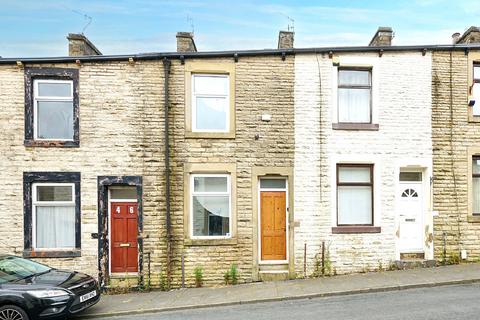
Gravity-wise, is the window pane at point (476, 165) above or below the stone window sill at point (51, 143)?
below

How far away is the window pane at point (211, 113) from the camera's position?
36.8 ft

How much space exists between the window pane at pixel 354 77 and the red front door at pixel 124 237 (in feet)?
22.6

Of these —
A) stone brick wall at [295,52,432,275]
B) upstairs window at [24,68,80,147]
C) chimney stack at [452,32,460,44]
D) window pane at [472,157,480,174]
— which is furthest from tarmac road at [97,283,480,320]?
chimney stack at [452,32,460,44]

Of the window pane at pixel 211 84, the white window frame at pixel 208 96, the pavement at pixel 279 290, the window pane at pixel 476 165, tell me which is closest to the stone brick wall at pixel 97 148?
the white window frame at pixel 208 96

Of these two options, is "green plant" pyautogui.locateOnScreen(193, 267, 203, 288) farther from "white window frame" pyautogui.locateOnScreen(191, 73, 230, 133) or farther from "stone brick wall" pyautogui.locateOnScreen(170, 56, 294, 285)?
"white window frame" pyautogui.locateOnScreen(191, 73, 230, 133)

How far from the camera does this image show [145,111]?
36.2 feet

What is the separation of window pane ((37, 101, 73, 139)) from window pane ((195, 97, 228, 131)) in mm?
3528

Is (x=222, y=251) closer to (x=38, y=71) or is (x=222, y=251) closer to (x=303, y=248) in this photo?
(x=303, y=248)

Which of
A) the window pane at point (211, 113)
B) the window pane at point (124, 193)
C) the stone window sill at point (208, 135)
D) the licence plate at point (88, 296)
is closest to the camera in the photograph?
the licence plate at point (88, 296)

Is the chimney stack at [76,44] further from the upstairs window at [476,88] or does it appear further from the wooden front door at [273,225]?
the upstairs window at [476,88]

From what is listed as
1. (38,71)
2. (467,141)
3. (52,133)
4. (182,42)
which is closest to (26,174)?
(52,133)

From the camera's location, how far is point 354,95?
11.5 m

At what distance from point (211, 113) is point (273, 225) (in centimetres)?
363

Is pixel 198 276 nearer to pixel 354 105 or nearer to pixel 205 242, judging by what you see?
pixel 205 242
